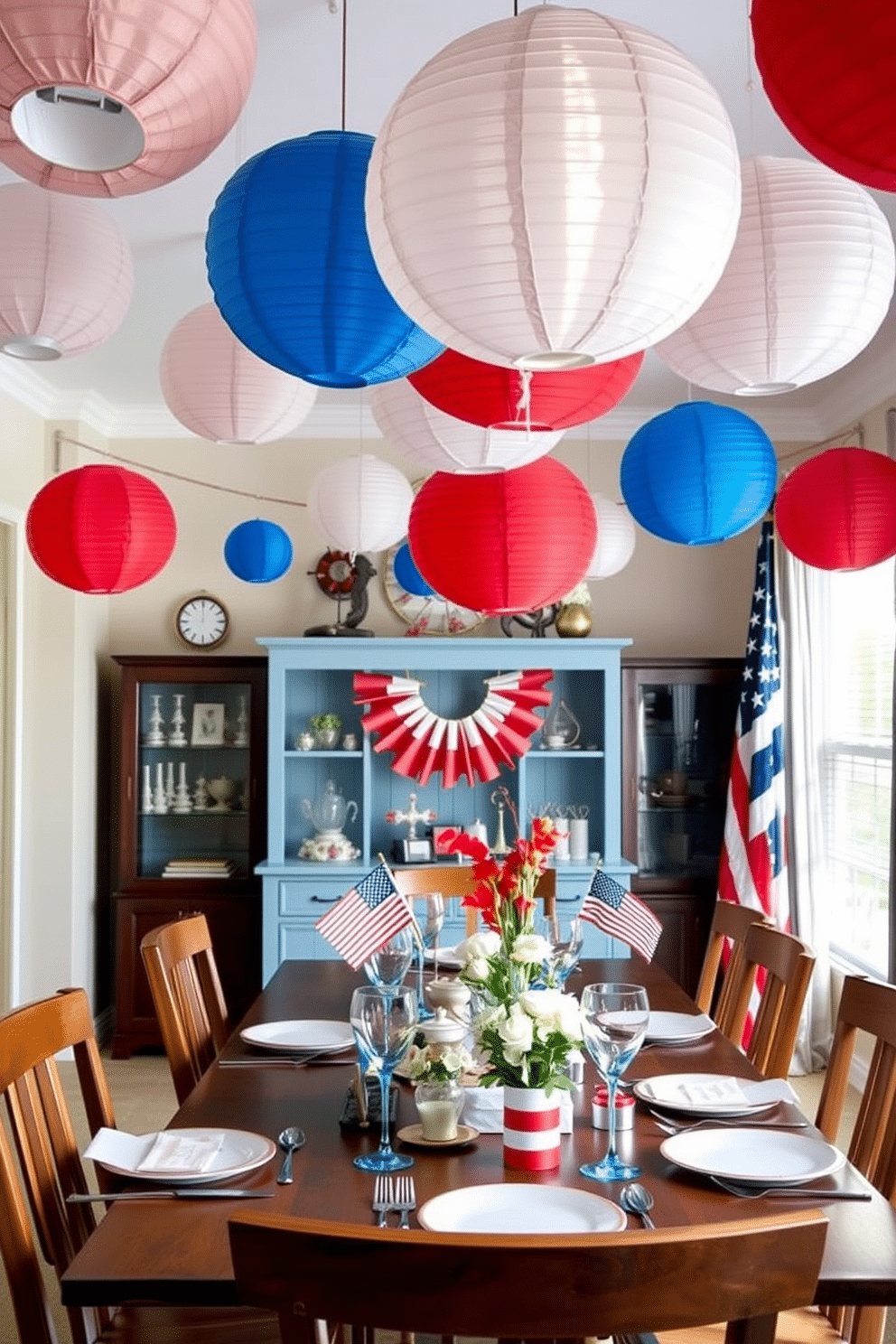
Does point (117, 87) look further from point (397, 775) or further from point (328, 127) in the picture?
point (397, 775)

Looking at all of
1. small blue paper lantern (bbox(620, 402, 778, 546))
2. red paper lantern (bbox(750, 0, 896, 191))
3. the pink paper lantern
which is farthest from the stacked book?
red paper lantern (bbox(750, 0, 896, 191))

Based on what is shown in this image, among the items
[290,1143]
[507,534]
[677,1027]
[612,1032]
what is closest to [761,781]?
[677,1027]

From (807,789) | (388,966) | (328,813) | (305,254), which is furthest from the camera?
(328,813)

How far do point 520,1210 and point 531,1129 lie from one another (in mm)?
242

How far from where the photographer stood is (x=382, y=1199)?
181 cm

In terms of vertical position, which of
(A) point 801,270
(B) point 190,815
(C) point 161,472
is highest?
(C) point 161,472

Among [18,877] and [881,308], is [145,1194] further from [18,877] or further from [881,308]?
[18,877]

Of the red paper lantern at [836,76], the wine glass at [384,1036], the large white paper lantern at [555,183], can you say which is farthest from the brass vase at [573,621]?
the red paper lantern at [836,76]

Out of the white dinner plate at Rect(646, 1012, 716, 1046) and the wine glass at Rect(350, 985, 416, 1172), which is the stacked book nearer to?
the white dinner plate at Rect(646, 1012, 716, 1046)

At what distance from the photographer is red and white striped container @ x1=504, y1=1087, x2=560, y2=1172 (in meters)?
1.94

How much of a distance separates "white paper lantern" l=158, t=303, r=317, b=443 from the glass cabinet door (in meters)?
3.31

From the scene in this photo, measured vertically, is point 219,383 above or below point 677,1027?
above

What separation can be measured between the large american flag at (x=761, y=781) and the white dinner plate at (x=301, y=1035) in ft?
9.34

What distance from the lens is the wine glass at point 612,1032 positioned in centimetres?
194
